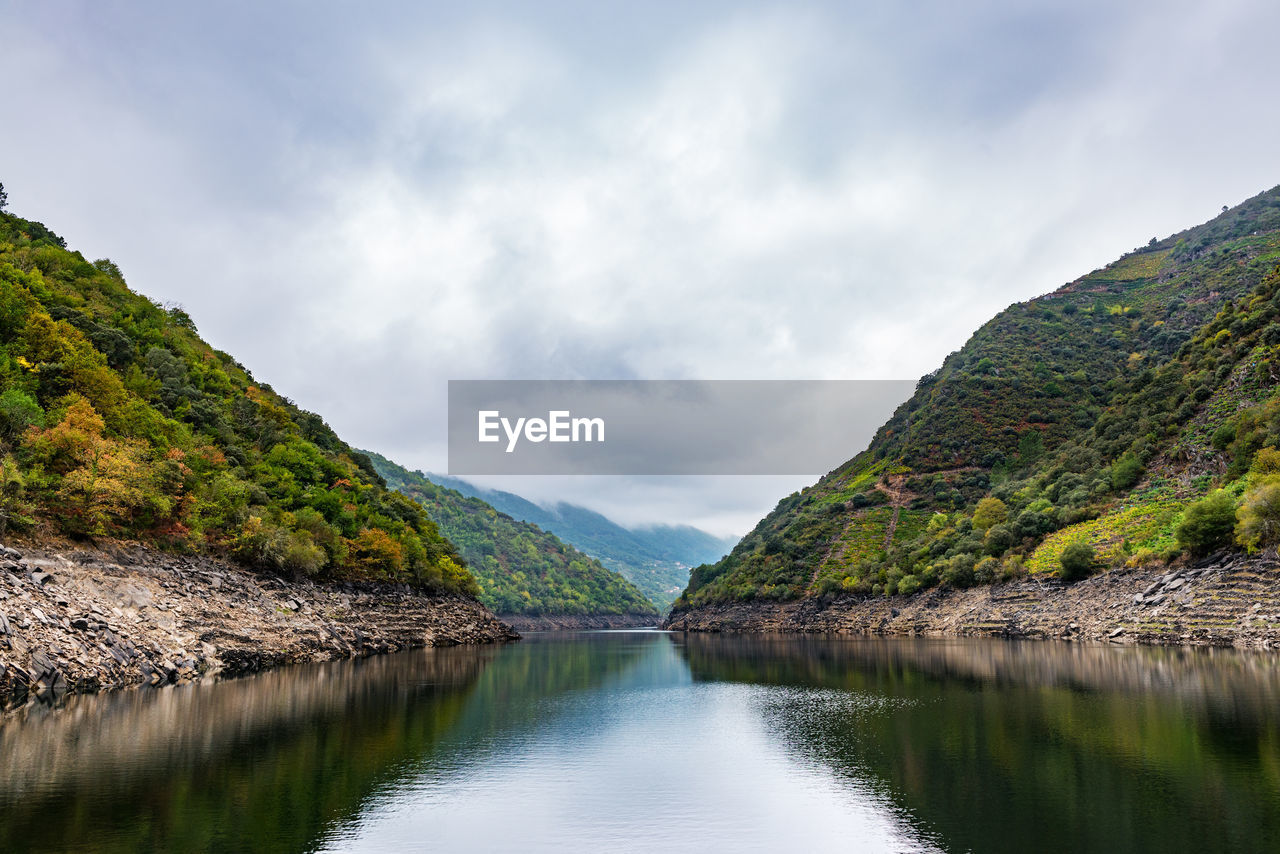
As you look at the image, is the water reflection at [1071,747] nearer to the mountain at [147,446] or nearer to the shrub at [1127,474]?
Result: the mountain at [147,446]

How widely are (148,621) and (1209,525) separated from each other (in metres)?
70.5

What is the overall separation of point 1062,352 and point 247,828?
552 ft

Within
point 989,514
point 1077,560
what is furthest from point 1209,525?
point 989,514

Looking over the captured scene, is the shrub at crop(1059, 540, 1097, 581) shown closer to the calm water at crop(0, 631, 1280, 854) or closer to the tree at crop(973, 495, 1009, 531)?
the tree at crop(973, 495, 1009, 531)

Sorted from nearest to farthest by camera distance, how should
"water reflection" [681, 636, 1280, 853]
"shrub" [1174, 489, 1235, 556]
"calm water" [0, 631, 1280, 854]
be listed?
"water reflection" [681, 636, 1280, 853] → "calm water" [0, 631, 1280, 854] → "shrub" [1174, 489, 1235, 556]

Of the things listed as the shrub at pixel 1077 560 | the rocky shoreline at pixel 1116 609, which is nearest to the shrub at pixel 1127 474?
the shrub at pixel 1077 560

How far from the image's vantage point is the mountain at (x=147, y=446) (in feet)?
131

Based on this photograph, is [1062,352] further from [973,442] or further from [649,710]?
[649,710]

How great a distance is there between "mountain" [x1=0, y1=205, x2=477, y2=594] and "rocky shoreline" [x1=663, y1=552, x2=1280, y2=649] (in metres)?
63.2

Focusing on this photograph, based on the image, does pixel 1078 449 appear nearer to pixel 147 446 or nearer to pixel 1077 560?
pixel 1077 560

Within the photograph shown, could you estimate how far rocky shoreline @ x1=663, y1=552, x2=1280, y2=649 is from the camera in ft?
155

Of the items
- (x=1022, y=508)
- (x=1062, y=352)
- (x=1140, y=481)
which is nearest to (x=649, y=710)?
(x=1140, y=481)

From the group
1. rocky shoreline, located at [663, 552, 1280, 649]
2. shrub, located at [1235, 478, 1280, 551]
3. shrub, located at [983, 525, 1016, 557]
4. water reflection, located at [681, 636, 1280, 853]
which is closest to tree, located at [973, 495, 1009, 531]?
shrub, located at [983, 525, 1016, 557]

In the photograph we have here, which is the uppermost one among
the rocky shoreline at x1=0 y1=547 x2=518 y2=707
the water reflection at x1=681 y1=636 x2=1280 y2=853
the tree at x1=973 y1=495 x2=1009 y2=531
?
the tree at x1=973 y1=495 x2=1009 y2=531
